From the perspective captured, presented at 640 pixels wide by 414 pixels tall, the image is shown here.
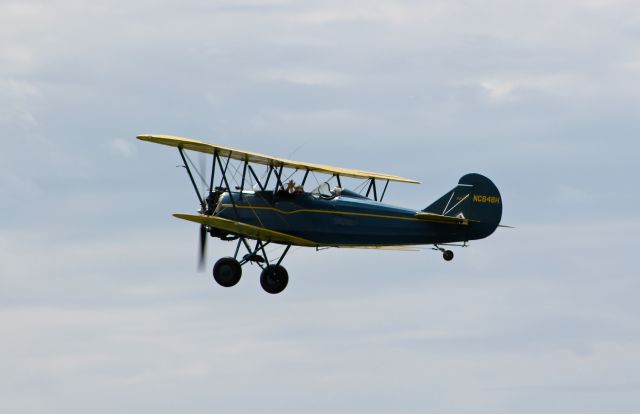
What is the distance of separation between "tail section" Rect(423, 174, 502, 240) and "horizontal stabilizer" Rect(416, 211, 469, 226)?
184 millimetres

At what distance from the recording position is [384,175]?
229ft

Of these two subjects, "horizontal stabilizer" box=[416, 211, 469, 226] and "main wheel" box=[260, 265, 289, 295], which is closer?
"horizontal stabilizer" box=[416, 211, 469, 226]

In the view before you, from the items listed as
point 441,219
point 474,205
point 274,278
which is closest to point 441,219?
point 441,219

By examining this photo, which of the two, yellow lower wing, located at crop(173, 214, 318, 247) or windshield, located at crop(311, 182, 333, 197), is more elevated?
windshield, located at crop(311, 182, 333, 197)

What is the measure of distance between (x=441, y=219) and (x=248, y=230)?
4.39 m

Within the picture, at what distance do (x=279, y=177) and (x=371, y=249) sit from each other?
2679mm

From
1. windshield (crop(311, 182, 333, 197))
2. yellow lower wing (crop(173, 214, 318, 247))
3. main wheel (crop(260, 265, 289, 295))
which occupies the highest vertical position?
windshield (crop(311, 182, 333, 197))

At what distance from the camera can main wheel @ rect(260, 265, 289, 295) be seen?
6675 centimetres

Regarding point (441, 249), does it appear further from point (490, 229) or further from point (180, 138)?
point (180, 138)

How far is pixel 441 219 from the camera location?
65688 mm

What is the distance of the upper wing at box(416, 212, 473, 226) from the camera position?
215ft

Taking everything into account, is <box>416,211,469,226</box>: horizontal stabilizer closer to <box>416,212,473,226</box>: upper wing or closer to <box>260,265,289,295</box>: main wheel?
<box>416,212,473,226</box>: upper wing

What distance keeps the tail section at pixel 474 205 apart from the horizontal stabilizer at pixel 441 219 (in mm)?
184

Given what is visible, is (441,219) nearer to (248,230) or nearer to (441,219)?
(441,219)
